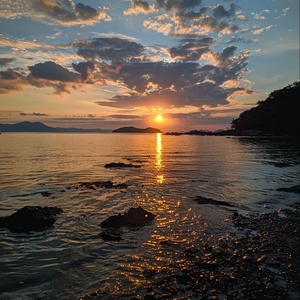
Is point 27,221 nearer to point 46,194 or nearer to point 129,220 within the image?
point 129,220

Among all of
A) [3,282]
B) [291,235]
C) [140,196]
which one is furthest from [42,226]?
[291,235]

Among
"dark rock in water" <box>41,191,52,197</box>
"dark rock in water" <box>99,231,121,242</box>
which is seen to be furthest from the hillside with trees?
"dark rock in water" <box>99,231,121,242</box>

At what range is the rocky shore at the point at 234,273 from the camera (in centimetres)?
850

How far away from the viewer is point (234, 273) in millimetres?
9750

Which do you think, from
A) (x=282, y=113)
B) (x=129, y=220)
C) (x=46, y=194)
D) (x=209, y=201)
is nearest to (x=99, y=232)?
(x=129, y=220)

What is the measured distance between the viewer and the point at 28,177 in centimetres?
3369

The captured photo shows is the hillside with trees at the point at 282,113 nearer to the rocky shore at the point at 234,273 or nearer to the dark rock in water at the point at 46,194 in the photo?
the dark rock in water at the point at 46,194

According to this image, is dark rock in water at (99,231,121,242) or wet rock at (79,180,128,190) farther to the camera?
wet rock at (79,180,128,190)

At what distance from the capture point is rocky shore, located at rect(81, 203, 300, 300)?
8.50m

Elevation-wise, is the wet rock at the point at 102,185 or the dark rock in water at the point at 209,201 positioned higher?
the wet rock at the point at 102,185

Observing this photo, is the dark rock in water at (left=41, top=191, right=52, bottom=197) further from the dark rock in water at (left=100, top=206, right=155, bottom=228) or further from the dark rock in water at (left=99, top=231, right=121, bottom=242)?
the dark rock in water at (left=99, top=231, right=121, bottom=242)

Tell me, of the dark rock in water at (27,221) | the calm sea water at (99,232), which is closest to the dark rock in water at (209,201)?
the calm sea water at (99,232)

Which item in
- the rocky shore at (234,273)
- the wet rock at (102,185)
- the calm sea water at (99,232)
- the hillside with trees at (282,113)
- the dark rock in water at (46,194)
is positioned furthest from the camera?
the hillside with trees at (282,113)

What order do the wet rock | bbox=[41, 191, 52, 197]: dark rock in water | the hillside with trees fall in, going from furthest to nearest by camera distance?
the hillside with trees < the wet rock < bbox=[41, 191, 52, 197]: dark rock in water
